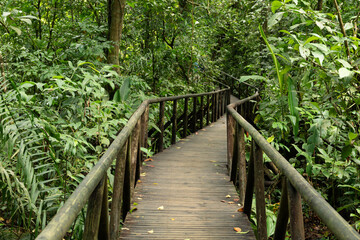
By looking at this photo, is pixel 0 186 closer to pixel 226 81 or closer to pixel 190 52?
pixel 190 52

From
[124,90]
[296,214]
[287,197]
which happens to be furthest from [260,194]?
[124,90]

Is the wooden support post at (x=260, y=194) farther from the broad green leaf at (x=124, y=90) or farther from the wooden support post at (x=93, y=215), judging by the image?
the broad green leaf at (x=124, y=90)

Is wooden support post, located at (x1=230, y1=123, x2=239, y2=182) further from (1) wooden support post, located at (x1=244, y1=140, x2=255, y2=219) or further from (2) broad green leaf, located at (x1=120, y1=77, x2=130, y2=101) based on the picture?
(2) broad green leaf, located at (x1=120, y1=77, x2=130, y2=101)

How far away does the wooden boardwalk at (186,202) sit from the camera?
3281 mm

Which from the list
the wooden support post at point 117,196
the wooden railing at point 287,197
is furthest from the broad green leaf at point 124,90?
the wooden support post at point 117,196

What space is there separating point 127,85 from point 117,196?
329cm

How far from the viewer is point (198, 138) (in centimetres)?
840

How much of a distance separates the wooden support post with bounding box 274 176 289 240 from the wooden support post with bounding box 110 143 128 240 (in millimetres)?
1325

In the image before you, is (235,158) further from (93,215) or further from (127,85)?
(93,215)

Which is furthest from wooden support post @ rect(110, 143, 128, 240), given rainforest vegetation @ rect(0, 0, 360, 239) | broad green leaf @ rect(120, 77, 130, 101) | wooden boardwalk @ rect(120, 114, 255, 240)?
broad green leaf @ rect(120, 77, 130, 101)

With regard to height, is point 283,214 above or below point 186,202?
above

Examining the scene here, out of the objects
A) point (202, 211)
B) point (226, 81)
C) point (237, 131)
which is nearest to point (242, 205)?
point (202, 211)

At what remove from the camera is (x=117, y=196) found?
3035mm

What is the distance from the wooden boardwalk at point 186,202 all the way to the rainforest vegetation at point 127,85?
23.6 inches
